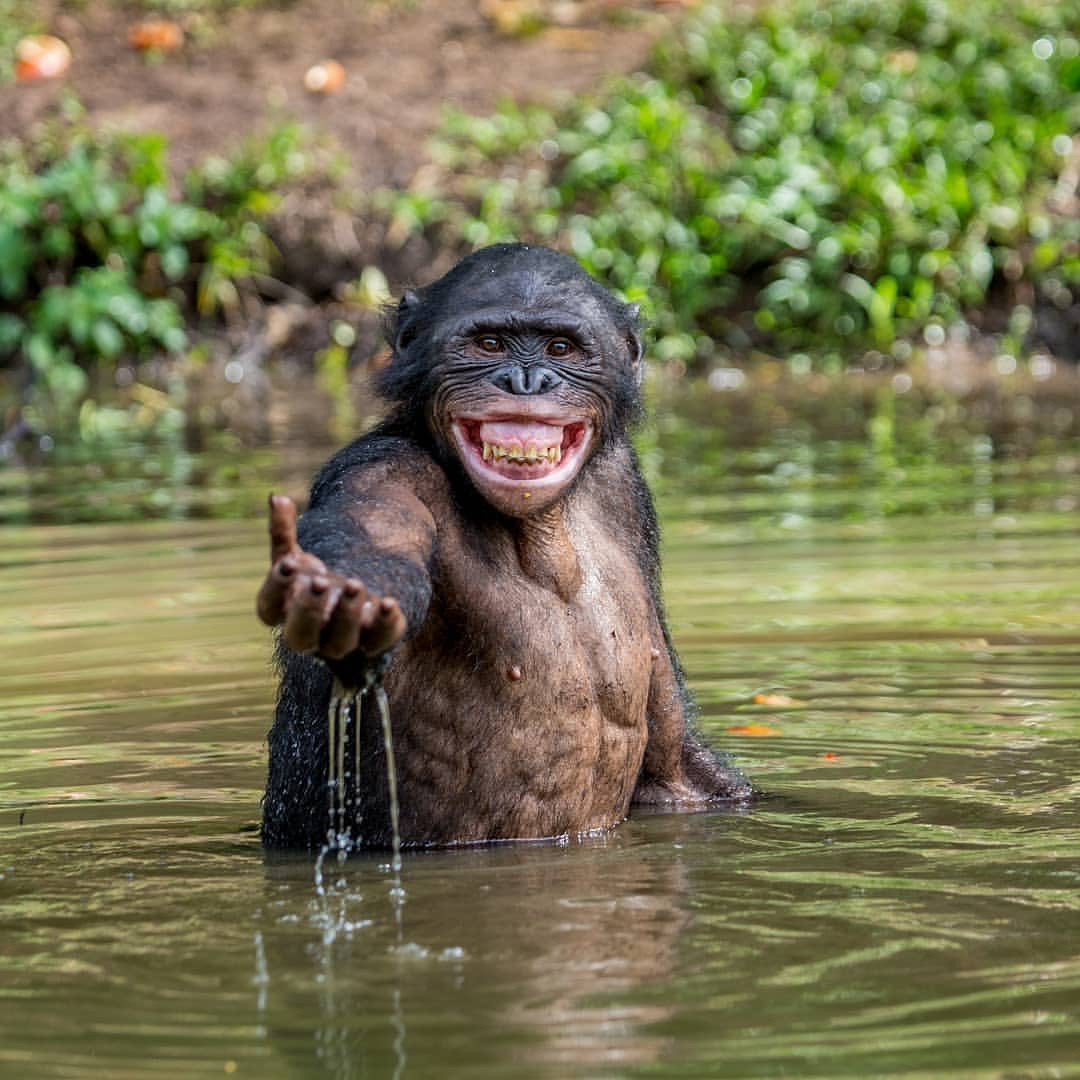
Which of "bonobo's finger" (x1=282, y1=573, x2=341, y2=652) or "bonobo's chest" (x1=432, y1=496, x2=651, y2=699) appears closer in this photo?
"bonobo's finger" (x1=282, y1=573, x2=341, y2=652)

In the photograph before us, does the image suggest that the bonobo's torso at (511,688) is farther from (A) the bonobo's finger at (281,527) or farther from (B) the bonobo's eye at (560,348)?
(A) the bonobo's finger at (281,527)

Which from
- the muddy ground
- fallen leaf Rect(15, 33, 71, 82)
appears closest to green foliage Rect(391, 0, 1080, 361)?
the muddy ground

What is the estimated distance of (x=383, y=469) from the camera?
223 inches

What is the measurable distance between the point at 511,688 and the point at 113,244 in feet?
48.0

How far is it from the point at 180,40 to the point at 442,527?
1755 cm

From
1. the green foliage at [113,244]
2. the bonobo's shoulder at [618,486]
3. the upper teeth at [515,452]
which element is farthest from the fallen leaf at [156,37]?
the upper teeth at [515,452]

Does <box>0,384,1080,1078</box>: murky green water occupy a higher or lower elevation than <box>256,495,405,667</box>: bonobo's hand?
lower

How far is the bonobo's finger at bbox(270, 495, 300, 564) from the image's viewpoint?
438 cm

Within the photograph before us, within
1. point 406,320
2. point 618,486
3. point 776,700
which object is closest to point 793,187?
point 776,700

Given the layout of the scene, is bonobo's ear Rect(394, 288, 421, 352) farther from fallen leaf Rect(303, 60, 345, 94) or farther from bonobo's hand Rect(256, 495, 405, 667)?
fallen leaf Rect(303, 60, 345, 94)

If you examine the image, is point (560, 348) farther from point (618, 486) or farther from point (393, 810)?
point (393, 810)

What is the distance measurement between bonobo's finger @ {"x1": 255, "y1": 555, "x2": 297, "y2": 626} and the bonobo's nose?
52.8 inches

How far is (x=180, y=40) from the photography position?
22.1 meters

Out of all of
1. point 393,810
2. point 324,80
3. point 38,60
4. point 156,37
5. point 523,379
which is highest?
point 156,37
